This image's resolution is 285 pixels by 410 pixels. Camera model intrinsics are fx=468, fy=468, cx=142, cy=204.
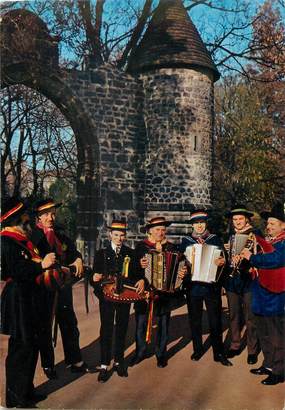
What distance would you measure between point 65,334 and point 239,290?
2198 millimetres

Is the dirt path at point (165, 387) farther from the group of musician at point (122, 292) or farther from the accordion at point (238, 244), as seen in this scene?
the accordion at point (238, 244)

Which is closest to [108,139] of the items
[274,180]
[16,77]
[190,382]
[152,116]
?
[152,116]

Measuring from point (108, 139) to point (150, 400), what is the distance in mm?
4747

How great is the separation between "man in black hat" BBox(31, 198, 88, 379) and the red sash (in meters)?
2.08

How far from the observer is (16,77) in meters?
8.04

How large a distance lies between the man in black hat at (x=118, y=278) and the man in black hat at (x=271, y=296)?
1366 millimetres

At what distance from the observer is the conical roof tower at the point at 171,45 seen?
22.5ft

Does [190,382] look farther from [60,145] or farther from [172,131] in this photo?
[60,145]

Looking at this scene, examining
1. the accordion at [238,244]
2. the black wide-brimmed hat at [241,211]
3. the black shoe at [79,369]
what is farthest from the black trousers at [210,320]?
the black shoe at [79,369]

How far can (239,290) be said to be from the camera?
5867 millimetres

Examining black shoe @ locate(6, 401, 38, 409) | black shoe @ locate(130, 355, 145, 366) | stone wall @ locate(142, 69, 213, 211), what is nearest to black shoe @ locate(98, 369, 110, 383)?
black shoe @ locate(130, 355, 145, 366)

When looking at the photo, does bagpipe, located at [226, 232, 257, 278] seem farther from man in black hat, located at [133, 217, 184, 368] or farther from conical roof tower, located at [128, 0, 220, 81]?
conical roof tower, located at [128, 0, 220, 81]

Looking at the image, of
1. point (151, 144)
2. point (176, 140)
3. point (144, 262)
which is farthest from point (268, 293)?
point (151, 144)

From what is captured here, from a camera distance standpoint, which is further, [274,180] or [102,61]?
[102,61]
